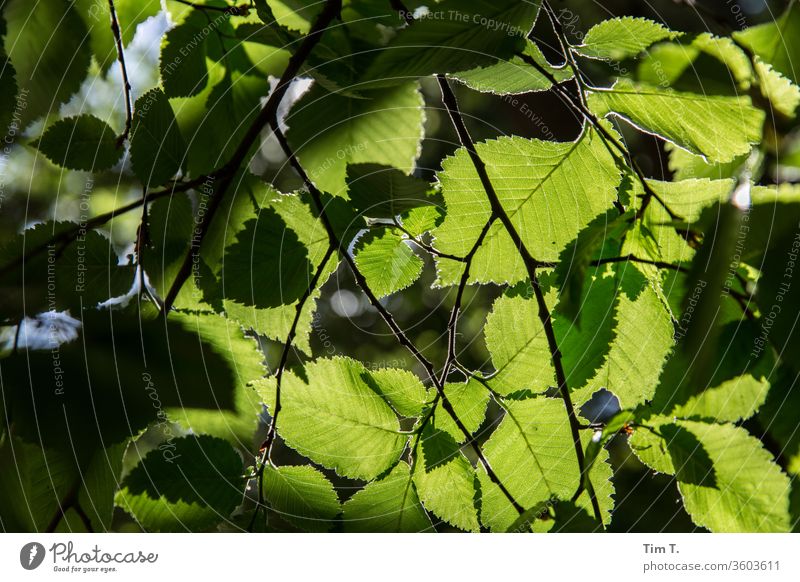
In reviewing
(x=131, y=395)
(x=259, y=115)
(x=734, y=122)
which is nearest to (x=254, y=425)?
(x=131, y=395)

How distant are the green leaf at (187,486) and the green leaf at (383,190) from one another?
155mm

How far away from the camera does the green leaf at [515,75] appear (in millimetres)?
308

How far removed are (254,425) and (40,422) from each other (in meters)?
0.12

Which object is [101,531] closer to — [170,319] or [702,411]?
[170,319]

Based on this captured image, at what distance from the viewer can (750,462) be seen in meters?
0.31

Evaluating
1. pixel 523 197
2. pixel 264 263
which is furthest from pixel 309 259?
pixel 523 197

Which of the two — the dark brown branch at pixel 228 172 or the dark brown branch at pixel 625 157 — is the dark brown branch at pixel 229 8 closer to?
the dark brown branch at pixel 228 172

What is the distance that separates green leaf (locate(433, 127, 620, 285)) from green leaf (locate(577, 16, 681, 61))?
42 millimetres

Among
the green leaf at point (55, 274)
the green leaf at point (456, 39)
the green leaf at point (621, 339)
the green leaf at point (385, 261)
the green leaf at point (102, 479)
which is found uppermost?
the green leaf at point (456, 39)


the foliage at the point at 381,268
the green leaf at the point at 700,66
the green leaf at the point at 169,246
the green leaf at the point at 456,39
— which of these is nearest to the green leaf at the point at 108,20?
the foliage at the point at 381,268

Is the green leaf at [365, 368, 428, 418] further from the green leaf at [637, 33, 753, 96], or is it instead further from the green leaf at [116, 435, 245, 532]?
the green leaf at [637, 33, 753, 96]

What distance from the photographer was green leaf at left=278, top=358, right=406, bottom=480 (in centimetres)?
35

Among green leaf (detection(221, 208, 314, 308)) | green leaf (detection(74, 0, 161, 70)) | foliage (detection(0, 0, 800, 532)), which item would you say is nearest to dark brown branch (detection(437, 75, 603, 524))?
foliage (detection(0, 0, 800, 532))

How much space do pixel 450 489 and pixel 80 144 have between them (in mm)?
297
